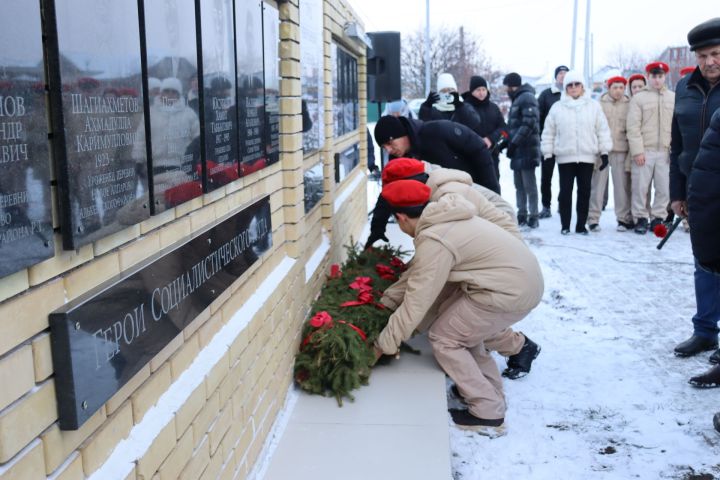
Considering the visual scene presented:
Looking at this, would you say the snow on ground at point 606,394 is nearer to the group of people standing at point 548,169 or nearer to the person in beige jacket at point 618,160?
the group of people standing at point 548,169

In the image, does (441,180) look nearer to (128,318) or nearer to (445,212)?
(445,212)

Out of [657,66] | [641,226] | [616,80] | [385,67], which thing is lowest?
[641,226]

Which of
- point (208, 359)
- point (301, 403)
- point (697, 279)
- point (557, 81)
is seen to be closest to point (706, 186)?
point (697, 279)

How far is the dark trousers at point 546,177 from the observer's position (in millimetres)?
10070

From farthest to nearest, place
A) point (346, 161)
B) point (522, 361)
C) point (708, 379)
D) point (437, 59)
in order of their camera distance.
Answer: point (437, 59), point (346, 161), point (522, 361), point (708, 379)

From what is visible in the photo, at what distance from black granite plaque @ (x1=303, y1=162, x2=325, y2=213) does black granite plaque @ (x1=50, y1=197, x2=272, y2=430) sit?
73.7 inches

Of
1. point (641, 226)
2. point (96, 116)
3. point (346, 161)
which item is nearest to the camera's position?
point (96, 116)

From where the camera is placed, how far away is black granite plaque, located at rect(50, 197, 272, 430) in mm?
1527

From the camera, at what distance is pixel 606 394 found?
448cm

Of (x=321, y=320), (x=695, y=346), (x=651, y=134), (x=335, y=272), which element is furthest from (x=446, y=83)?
(x=321, y=320)

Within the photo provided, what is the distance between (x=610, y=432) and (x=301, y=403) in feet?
5.44

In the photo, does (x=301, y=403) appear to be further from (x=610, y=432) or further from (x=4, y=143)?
(x=4, y=143)

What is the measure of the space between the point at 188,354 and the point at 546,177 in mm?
8638

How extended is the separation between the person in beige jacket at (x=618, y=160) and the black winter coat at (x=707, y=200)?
5416 millimetres
